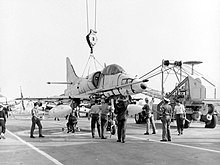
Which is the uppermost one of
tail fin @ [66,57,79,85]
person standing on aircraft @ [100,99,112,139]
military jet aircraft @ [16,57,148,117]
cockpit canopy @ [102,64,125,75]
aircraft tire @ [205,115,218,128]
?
tail fin @ [66,57,79,85]

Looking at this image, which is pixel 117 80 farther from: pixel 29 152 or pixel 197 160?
pixel 197 160

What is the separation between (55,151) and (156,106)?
1191cm

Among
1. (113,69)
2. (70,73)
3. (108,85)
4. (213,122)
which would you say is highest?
(70,73)

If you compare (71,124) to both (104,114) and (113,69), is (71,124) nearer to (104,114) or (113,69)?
(104,114)

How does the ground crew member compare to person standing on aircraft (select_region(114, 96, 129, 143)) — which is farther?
the ground crew member

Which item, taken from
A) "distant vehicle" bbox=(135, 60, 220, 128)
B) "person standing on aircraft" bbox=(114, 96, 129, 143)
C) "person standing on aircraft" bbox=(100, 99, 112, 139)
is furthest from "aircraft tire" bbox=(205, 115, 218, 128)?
"person standing on aircraft" bbox=(114, 96, 129, 143)

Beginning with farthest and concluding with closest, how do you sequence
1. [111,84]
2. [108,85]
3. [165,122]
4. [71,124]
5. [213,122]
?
1. [213,122]
2. [108,85]
3. [111,84]
4. [71,124]
5. [165,122]

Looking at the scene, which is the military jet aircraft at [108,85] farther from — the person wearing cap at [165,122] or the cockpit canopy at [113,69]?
the person wearing cap at [165,122]

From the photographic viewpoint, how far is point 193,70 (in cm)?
2259

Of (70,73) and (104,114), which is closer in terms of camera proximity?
(104,114)

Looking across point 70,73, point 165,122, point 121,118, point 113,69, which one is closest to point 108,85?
point 113,69

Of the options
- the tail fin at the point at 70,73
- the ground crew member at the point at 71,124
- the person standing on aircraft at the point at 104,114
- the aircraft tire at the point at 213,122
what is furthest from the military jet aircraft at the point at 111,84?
the tail fin at the point at 70,73

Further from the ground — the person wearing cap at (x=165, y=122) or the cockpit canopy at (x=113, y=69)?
the cockpit canopy at (x=113, y=69)

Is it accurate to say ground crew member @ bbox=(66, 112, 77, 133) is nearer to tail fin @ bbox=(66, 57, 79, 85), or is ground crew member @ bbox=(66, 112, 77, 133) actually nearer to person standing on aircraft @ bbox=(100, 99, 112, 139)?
person standing on aircraft @ bbox=(100, 99, 112, 139)
